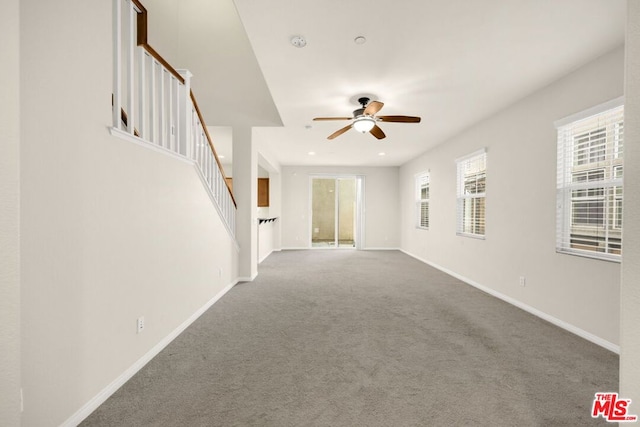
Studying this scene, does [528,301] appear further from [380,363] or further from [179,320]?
[179,320]

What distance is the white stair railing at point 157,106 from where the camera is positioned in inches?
79.2

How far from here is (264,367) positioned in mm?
2135

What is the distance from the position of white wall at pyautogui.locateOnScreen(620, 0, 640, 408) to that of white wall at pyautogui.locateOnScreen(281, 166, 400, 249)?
7.70 metres

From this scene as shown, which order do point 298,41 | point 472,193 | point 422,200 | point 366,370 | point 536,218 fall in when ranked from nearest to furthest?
point 366,370, point 298,41, point 536,218, point 472,193, point 422,200

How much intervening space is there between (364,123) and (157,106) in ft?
7.12

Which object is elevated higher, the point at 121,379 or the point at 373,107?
the point at 373,107

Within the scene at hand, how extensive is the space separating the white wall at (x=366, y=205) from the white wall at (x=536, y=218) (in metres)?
3.64

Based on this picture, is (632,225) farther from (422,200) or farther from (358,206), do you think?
(358,206)

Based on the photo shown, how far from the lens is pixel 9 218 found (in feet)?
3.41

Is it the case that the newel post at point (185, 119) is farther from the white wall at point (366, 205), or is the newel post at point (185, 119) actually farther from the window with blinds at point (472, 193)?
the white wall at point (366, 205)

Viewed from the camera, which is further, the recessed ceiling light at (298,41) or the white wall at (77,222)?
the recessed ceiling light at (298,41)

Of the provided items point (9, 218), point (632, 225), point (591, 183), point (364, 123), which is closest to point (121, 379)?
point (9, 218)
